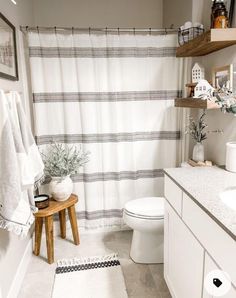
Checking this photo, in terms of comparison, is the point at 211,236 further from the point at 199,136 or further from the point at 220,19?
the point at 220,19

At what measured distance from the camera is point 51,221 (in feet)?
6.91

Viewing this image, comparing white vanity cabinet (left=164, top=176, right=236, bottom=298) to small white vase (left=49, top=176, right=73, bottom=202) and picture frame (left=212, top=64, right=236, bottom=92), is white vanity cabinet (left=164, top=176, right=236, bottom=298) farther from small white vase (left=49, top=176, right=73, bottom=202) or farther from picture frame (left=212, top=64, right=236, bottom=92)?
small white vase (left=49, top=176, right=73, bottom=202)

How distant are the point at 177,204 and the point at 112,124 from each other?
112 centimetres

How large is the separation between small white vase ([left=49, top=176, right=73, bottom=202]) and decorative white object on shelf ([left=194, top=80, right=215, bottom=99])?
4.11ft

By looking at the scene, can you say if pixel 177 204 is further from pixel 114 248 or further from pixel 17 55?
pixel 17 55

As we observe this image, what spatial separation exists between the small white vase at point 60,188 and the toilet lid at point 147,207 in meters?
0.53

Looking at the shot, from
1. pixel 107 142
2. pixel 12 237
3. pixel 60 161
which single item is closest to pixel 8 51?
pixel 60 161

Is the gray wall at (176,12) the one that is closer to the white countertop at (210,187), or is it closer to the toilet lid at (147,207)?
the white countertop at (210,187)

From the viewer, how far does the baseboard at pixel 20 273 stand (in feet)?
5.74

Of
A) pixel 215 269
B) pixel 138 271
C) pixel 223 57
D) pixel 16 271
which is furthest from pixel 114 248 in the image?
pixel 223 57

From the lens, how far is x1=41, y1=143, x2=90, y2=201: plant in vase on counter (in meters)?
2.19

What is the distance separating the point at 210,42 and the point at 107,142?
1.21 metres

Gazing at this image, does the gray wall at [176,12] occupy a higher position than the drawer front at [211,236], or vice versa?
the gray wall at [176,12]

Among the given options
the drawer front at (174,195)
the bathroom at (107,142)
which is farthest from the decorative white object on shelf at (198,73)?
the drawer front at (174,195)
